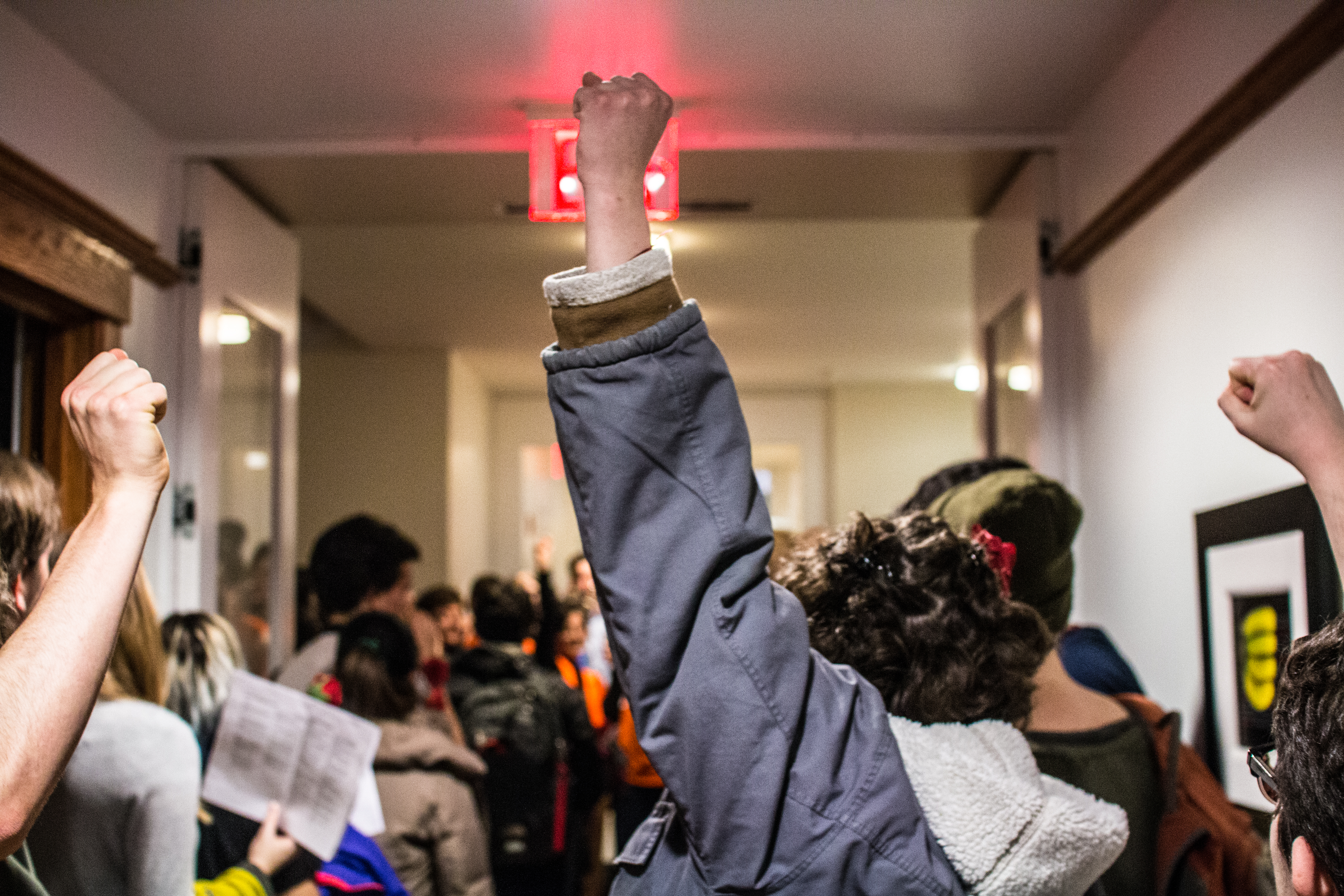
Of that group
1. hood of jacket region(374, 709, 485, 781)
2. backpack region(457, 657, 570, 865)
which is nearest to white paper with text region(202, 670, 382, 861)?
hood of jacket region(374, 709, 485, 781)

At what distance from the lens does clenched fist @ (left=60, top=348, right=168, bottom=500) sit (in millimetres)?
971

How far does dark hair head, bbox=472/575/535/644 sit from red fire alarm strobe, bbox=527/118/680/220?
1.57 m

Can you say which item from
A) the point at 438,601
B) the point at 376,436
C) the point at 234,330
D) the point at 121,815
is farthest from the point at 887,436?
the point at 121,815

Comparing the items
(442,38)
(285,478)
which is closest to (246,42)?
(442,38)

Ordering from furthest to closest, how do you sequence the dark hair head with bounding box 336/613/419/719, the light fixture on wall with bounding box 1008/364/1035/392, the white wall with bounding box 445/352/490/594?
the white wall with bounding box 445/352/490/594 < the light fixture on wall with bounding box 1008/364/1035/392 < the dark hair head with bounding box 336/613/419/719

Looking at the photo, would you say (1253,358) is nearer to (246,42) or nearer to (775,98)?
(775,98)

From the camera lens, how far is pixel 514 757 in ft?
11.8

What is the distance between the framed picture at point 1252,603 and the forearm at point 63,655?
148 centimetres

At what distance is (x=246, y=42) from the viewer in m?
2.47

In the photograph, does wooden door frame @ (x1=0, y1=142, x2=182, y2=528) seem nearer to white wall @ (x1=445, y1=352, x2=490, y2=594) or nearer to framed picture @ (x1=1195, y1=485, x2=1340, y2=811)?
framed picture @ (x1=1195, y1=485, x2=1340, y2=811)

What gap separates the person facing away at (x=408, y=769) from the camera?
8.73 ft

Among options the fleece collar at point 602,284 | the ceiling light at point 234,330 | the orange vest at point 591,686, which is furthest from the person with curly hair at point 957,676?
the orange vest at point 591,686

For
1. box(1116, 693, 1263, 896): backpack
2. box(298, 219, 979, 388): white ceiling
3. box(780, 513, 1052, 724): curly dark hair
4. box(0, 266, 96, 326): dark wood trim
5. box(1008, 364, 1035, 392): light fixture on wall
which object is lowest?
box(1116, 693, 1263, 896): backpack

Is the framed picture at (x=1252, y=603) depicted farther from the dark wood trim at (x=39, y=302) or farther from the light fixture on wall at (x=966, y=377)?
the light fixture on wall at (x=966, y=377)
